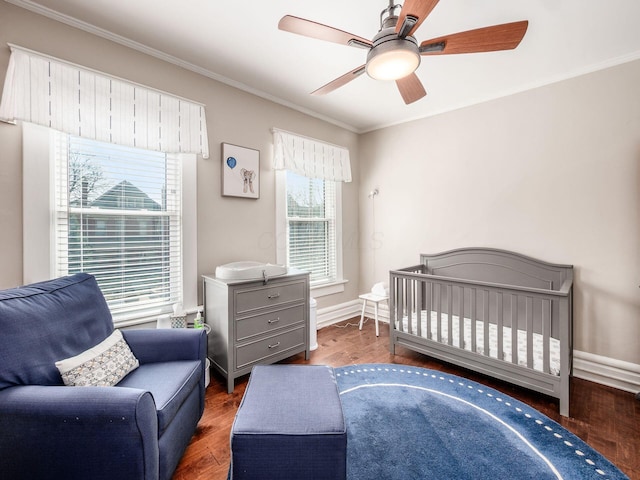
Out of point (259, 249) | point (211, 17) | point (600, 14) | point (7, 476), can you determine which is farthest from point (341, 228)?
point (7, 476)

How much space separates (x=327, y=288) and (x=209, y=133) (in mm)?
2174

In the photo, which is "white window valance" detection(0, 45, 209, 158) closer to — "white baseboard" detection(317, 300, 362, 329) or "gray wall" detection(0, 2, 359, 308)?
"gray wall" detection(0, 2, 359, 308)

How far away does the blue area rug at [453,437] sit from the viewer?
1491 millimetres

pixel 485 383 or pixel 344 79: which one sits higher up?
pixel 344 79

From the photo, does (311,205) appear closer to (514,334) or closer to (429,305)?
(429,305)

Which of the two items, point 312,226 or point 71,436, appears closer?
point 71,436

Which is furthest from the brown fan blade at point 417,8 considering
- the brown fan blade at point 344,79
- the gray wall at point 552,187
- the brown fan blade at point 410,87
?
the gray wall at point 552,187

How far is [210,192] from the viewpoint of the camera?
2629 millimetres

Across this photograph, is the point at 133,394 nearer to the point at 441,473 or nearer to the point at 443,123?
the point at 441,473

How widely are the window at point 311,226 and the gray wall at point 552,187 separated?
85 centimetres

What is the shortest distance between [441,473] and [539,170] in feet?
8.56

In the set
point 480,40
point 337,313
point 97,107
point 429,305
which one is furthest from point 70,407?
point 337,313

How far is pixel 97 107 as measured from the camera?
6.56 feet

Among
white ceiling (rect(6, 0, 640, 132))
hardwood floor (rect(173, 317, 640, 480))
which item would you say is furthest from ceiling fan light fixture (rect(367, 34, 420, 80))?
hardwood floor (rect(173, 317, 640, 480))
